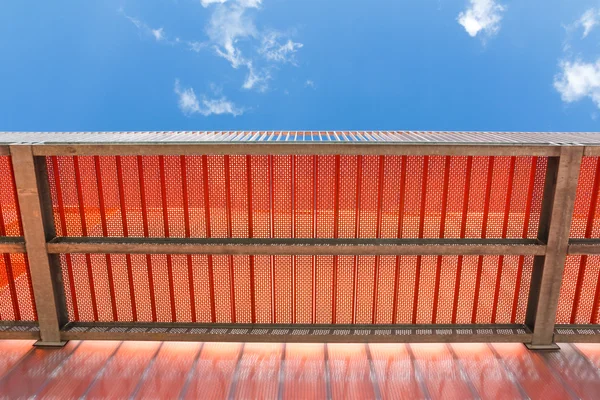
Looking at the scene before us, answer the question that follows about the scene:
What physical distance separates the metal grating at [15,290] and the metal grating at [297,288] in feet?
1.97

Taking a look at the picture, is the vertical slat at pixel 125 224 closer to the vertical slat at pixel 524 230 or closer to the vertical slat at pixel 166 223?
the vertical slat at pixel 166 223

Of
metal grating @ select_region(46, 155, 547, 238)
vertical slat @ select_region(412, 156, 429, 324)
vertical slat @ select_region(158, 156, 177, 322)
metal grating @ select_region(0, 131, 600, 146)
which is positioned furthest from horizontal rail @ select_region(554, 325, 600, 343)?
vertical slat @ select_region(158, 156, 177, 322)

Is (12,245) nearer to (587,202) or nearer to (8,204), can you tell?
(8,204)

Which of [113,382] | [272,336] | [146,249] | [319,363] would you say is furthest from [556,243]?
[113,382]

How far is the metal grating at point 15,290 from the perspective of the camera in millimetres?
6133

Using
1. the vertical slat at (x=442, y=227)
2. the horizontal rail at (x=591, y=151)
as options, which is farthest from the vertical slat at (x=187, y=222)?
the horizontal rail at (x=591, y=151)

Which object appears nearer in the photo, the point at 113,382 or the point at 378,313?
the point at 113,382

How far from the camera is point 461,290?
20.5 ft

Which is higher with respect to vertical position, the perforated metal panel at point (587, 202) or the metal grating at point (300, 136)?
the metal grating at point (300, 136)

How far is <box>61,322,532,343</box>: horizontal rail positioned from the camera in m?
6.14

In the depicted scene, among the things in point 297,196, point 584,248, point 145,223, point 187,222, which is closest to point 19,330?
point 145,223

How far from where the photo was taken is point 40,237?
577 cm

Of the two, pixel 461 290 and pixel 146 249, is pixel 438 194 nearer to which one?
pixel 461 290

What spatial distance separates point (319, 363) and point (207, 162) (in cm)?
332
